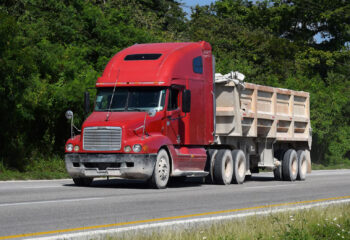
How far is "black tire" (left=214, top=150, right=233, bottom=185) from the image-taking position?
20.7 m

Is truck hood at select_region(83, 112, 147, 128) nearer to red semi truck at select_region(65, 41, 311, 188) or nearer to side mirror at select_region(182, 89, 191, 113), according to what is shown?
red semi truck at select_region(65, 41, 311, 188)

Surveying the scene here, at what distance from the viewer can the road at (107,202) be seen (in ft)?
34.6

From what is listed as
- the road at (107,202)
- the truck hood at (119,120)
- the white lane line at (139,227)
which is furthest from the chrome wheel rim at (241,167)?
the white lane line at (139,227)

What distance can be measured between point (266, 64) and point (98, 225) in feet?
142

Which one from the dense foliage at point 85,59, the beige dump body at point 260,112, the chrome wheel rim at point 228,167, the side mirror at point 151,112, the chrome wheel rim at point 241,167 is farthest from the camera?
the dense foliage at point 85,59

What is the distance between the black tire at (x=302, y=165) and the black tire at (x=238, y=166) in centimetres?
404

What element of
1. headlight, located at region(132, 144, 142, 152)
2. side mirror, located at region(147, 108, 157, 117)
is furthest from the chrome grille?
side mirror, located at region(147, 108, 157, 117)

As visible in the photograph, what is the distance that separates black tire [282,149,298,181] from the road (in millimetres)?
4709

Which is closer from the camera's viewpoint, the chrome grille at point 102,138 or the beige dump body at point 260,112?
the chrome grille at point 102,138

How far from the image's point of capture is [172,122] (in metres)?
18.9

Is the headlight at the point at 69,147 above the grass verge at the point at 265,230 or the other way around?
above

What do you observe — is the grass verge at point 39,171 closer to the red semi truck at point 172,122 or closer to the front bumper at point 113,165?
the red semi truck at point 172,122

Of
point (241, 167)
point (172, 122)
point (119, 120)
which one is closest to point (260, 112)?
point (241, 167)

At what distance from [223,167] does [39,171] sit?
21.8 ft
